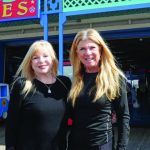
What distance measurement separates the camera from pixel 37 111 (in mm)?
→ 2775

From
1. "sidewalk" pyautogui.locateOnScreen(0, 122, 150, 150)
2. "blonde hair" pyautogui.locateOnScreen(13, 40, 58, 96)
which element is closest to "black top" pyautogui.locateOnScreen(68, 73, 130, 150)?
"blonde hair" pyautogui.locateOnScreen(13, 40, 58, 96)

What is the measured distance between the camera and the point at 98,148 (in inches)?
105

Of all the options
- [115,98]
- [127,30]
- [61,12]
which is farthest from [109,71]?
[127,30]

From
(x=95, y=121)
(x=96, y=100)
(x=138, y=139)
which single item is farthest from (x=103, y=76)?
(x=138, y=139)

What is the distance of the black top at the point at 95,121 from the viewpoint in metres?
2.68

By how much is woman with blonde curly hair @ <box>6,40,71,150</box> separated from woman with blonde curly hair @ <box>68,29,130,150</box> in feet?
0.34

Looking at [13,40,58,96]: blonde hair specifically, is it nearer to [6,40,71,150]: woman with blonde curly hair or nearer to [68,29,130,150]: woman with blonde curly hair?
[6,40,71,150]: woman with blonde curly hair

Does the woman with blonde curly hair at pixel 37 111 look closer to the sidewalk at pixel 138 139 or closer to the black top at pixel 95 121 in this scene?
the black top at pixel 95 121

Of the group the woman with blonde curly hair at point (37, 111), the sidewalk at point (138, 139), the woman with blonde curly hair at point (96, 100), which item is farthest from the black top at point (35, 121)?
the sidewalk at point (138, 139)

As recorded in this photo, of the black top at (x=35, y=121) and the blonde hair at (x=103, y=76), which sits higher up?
the blonde hair at (x=103, y=76)

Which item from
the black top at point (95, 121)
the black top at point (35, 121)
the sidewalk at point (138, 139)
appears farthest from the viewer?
the sidewalk at point (138, 139)

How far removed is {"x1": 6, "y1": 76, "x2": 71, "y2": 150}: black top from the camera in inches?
110

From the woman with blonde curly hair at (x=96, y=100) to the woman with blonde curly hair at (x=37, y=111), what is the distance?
0.34 ft

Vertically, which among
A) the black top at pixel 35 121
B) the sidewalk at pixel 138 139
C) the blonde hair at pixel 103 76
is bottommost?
the sidewalk at pixel 138 139
